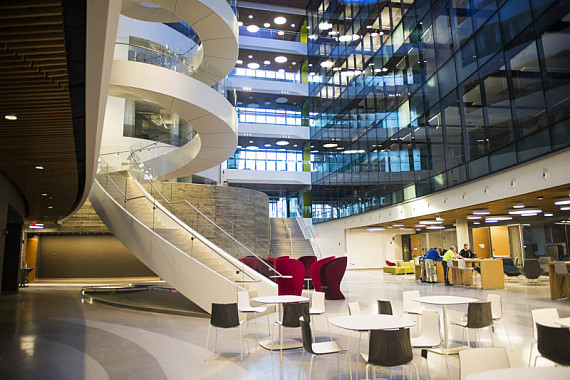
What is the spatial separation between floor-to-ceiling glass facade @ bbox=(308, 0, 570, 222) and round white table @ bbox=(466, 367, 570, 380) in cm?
805

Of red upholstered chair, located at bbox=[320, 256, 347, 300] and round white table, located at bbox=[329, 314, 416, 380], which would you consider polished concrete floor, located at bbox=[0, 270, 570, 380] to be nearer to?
round white table, located at bbox=[329, 314, 416, 380]

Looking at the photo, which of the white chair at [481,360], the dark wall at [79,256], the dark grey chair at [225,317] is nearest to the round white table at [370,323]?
the white chair at [481,360]

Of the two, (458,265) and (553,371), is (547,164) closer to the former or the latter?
(458,265)

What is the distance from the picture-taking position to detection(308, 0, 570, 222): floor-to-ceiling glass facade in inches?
400

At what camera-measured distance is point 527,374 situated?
2574mm

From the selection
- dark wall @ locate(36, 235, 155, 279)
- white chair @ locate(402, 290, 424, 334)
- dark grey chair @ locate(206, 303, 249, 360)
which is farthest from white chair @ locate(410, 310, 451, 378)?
dark wall @ locate(36, 235, 155, 279)

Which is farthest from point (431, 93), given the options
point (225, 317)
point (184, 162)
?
point (225, 317)

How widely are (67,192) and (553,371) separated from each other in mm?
11912

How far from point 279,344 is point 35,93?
15.9 feet

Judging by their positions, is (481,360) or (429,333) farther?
(429,333)

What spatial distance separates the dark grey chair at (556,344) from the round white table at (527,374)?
1.72 meters

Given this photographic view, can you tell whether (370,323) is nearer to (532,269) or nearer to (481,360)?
(481,360)

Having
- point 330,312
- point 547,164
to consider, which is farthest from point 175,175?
point 547,164

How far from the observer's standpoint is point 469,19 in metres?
13.5
